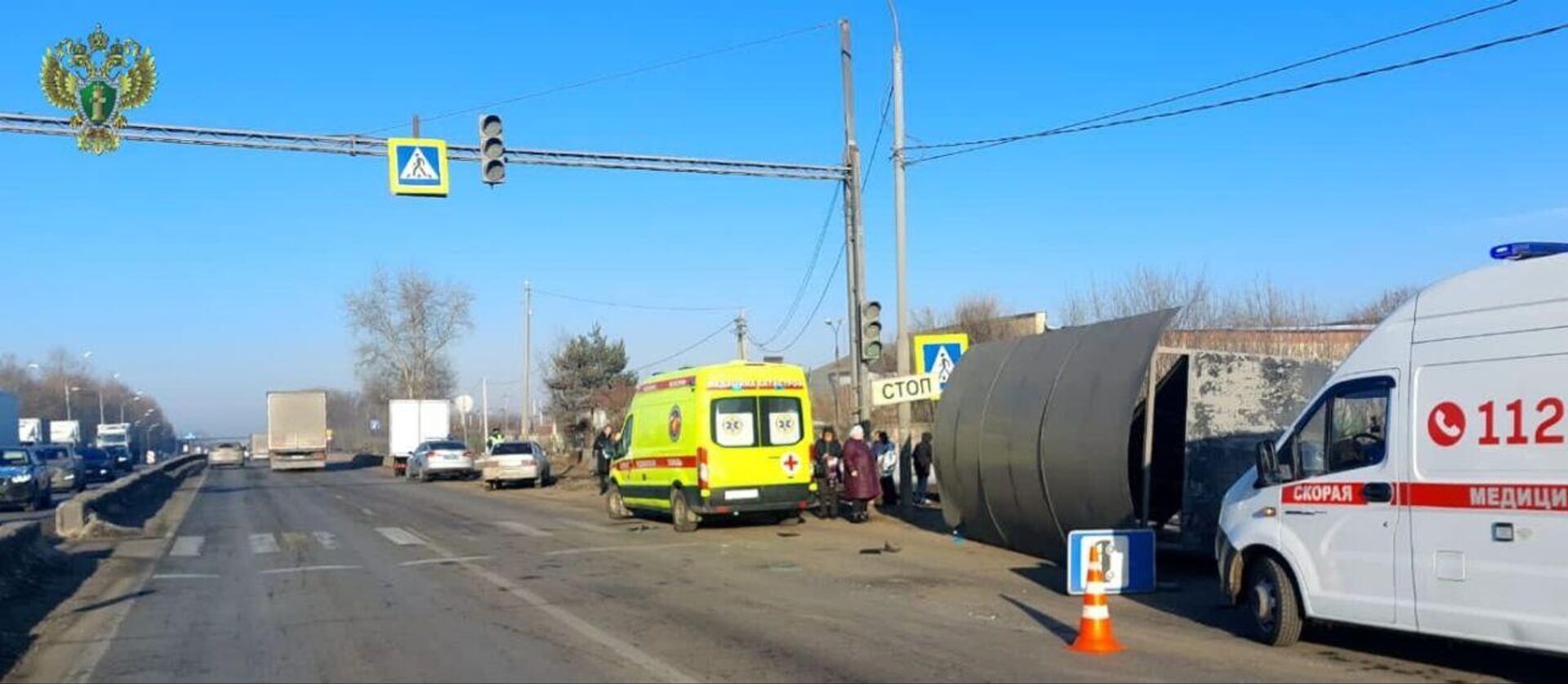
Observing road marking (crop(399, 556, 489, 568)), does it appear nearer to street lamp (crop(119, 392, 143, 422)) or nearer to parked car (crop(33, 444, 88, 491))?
parked car (crop(33, 444, 88, 491))

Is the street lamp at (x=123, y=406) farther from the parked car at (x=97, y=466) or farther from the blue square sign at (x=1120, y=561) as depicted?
the blue square sign at (x=1120, y=561)

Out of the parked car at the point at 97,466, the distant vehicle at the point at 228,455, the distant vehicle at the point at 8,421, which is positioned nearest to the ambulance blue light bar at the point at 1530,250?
the distant vehicle at the point at 8,421

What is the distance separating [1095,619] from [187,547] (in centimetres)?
1525

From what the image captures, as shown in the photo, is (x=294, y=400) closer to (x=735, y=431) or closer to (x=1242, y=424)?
(x=735, y=431)

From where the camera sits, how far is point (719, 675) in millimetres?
8414

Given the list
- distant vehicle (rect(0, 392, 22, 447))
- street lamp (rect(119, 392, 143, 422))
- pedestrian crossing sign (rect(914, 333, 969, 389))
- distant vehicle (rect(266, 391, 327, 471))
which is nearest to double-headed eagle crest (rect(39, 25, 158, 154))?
pedestrian crossing sign (rect(914, 333, 969, 389))

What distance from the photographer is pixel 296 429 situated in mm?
60281

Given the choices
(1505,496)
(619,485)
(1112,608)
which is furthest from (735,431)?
(1505,496)

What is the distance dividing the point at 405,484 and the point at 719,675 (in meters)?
37.4

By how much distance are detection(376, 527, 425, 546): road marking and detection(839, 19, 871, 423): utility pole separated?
7650 millimetres

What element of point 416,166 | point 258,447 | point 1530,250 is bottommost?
point 258,447

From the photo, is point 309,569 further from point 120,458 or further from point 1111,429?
point 120,458

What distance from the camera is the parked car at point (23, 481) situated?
30000mm

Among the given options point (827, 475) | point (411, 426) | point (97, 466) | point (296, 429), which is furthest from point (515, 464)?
point (296, 429)
